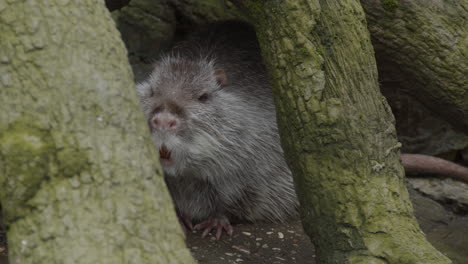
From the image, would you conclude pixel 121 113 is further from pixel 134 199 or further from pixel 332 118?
pixel 332 118

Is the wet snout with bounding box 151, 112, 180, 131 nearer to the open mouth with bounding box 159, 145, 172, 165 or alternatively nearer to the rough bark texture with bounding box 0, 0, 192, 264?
the open mouth with bounding box 159, 145, 172, 165

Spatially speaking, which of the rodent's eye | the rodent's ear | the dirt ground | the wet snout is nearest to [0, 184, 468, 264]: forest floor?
the dirt ground

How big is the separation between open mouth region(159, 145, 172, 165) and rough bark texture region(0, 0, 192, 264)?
162 cm

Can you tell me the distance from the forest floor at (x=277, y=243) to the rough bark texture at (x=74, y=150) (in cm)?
176

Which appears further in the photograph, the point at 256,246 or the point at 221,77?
the point at 221,77

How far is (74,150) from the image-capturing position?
6.53 ft

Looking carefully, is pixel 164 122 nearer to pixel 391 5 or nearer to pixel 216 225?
pixel 216 225

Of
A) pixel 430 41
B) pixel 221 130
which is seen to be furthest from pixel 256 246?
pixel 430 41

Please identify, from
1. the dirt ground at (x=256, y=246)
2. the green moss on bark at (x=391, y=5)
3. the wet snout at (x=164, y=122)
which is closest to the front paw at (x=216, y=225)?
the dirt ground at (x=256, y=246)

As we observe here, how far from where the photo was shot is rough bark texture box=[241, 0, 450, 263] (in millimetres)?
2895

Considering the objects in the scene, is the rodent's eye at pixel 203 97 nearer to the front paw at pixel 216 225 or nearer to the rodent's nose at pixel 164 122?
the rodent's nose at pixel 164 122

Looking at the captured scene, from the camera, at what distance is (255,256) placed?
383cm

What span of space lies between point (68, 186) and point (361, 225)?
1.41 meters

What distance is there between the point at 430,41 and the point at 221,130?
1385 millimetres
